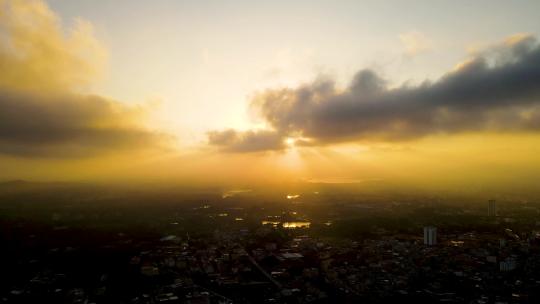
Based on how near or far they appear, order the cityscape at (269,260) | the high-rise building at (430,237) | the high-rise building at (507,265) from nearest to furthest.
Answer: the cityscape at (269,260), the high-rise building at (507,265), the high-rise building at (430,237)

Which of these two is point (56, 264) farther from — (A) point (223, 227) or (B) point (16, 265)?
(A) point (223, 227)

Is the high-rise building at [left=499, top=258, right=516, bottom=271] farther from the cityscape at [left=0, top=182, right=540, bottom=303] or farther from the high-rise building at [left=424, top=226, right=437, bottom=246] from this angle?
the high-rise building at [left=424, top=226, right=437, bottom=246]

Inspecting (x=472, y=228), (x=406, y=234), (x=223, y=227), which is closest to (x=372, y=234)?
(x=406, y=234)

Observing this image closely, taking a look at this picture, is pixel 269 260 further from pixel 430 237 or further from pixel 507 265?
pixel 507 265

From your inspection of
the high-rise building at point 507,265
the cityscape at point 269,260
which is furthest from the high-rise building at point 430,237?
the high-rise building at point 507,265

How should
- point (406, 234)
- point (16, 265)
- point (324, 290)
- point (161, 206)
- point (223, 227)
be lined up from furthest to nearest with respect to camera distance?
1. point (161, 206)
2. point (223, 227)
3. point (406, 234)
4. point (16, 265)
5. point (324, 290)

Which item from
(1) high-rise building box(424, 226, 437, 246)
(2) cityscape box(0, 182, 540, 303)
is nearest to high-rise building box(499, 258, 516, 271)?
(2) cityscape box(0, 182, 540, 303)

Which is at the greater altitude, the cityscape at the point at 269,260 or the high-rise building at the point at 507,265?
the high-rise building at the point at 507,265

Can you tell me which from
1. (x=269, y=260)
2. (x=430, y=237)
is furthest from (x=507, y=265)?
(x=269, y=260)

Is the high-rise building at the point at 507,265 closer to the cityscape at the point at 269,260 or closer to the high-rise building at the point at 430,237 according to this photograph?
the cityscape at the point at 269,260

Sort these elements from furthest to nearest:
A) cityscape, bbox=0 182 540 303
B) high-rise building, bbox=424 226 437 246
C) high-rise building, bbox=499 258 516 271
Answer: high-rise building, bbox=424 226 437 246
high-rise building, bbox=499 258 516 271
cityscape, bbox=0 182 540 303

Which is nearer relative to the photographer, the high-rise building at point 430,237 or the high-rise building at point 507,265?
the high-rise building at point 507,265
